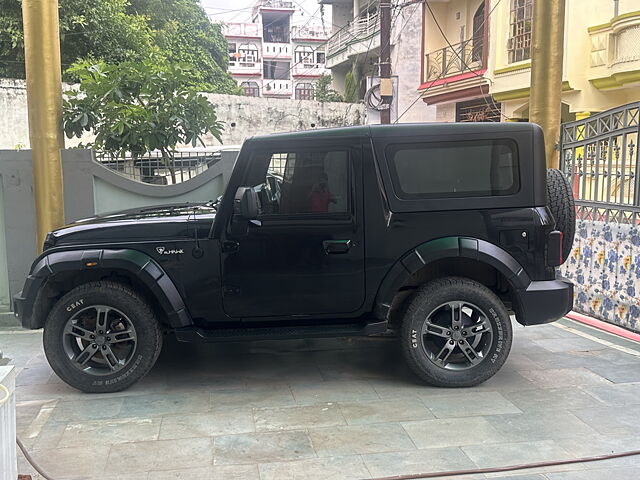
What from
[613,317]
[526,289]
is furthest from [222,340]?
[613,317]

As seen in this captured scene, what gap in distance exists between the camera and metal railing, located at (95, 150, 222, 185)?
23.9ft

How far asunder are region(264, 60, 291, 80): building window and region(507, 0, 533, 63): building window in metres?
49.3

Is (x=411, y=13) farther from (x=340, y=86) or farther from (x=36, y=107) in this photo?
(x=36, y=107)

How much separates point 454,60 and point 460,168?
1529 cm

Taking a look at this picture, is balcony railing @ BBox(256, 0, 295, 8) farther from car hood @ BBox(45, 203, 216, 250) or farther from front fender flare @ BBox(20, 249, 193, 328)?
front fender flare @ BBox(20, 249, 193, 328)

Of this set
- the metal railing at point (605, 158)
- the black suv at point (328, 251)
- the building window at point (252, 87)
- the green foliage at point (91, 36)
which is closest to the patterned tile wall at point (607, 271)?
the metal railing at point (605, 158)

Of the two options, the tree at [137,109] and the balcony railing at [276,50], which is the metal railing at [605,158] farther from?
the balcony railing at [276,50]

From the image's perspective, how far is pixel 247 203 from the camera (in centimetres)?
441

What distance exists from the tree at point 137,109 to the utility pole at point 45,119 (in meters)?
0.45

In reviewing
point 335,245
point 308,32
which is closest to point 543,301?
point 335,245

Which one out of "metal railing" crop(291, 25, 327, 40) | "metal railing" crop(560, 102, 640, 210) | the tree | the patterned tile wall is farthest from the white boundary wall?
"metal railing" crop(291, 25, 327, 40)

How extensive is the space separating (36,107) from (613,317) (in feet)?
21.7

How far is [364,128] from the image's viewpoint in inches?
183

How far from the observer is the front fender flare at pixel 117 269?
4.51 meters
